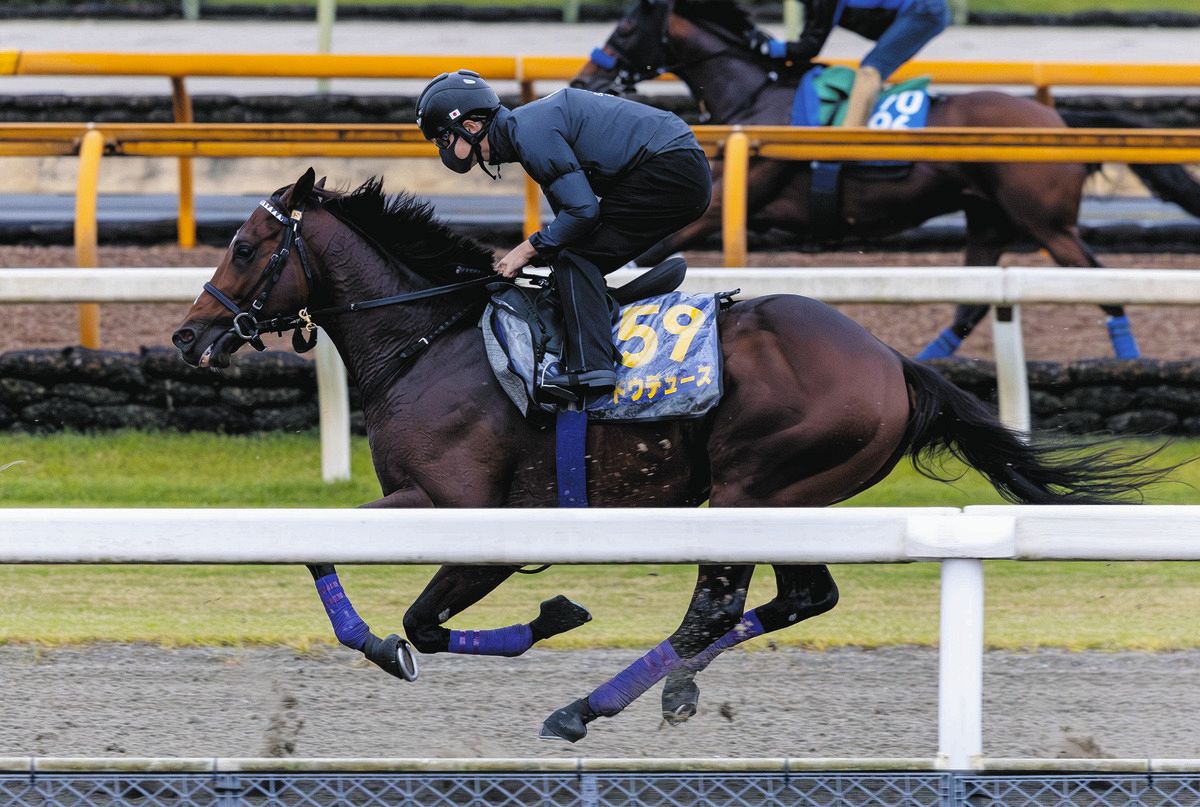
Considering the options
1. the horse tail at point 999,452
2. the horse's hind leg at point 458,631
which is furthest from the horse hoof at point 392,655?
the horse tail at point 999,452

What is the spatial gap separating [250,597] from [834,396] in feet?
7.84

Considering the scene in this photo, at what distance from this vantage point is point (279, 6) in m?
21.1

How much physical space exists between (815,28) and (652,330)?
454 centimetres

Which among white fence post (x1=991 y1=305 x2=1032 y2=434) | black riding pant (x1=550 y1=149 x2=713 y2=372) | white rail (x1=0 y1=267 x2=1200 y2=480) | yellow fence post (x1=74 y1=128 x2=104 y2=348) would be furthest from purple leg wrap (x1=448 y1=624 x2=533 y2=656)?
yellow fence post (x1=74 y1=128 x2=104 y2=348)

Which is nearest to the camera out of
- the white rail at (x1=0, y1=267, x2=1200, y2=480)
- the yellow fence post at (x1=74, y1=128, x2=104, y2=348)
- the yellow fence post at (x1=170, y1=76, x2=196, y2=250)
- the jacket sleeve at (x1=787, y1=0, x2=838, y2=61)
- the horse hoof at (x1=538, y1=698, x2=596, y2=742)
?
the horse hoof at (x1=538, y1=698, x2=596, y2=742)

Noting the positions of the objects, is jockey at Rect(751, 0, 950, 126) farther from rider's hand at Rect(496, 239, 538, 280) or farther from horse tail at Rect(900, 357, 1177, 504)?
rider's hand at Rect(496, 239, 538, 280)

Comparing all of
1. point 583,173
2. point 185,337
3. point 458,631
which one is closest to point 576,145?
point 583,173

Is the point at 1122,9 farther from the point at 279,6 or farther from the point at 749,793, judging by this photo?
the point at 749,793

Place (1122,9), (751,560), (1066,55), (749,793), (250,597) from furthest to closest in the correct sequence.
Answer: (1122,9), (1066,55), (250,597), (749,793), (751,560)

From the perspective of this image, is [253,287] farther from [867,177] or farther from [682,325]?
[867,177]

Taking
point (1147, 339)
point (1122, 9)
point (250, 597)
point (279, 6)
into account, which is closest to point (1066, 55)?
point (1122, 9)

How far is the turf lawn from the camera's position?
5.66 m

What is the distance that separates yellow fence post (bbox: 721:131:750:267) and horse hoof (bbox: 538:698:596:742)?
336cm

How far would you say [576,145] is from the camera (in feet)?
16.0
